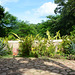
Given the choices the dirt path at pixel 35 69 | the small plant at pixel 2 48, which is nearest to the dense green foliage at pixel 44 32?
the small plant at pixel 2 48

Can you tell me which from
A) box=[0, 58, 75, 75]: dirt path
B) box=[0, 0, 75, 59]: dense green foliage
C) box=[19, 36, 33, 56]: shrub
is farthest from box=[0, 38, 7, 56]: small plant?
box=[0, 58, 75, 75]: dirt path

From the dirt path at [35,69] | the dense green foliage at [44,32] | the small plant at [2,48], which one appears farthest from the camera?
the small plant at [2,48]

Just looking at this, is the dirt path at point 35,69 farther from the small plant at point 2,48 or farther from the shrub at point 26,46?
the small plant at point 2,48

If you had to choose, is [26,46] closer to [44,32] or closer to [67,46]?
[67,46]

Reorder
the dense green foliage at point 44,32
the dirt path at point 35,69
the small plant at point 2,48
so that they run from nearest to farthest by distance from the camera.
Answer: the dirt path at point 35,69 → the dense green foliage at point 44,32 → the small plant at point 2,48

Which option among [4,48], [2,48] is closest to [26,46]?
[2,48]

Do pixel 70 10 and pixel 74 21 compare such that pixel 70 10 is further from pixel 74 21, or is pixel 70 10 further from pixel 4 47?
pixel 4 47

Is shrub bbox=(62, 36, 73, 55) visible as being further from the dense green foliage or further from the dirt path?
the dirt path

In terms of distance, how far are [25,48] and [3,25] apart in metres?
10.5

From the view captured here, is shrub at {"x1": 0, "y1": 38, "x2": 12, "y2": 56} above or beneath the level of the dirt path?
above

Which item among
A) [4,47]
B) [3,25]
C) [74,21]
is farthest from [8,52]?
[74,21]

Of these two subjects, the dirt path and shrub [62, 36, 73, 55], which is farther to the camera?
shrub [62, 36, 73, 55]

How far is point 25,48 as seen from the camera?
5.76 meters

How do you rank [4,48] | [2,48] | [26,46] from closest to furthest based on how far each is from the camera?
[26,46], [2,48], [4,48]
